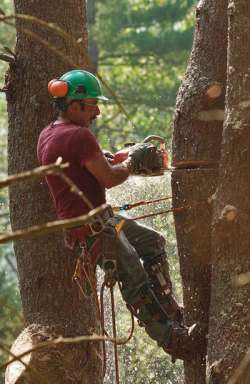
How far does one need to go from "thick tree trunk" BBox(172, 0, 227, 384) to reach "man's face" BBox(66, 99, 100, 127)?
49 cm

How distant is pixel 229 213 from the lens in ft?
16.3

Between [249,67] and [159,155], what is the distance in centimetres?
92

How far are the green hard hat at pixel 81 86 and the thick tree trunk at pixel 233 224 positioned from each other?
0.93m

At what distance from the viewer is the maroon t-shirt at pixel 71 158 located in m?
5.35

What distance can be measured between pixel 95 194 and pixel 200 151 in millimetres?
619

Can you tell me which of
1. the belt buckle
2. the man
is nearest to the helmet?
the man

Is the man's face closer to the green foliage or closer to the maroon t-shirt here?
the maroon t-shirt

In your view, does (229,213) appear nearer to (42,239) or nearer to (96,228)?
(96,228)

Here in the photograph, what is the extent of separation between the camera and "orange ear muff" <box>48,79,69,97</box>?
5555mm

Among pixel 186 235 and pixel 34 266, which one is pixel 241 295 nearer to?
pixel 186 235

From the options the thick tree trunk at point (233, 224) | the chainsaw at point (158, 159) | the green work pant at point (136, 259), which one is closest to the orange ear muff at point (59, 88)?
the chainsaw at point (158, 159)

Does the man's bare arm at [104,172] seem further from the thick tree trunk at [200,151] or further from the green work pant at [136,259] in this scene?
the thick tree trunk at [200,151]

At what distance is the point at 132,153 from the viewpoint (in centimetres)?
565

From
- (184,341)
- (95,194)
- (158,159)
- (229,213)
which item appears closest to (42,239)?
(95,194)
